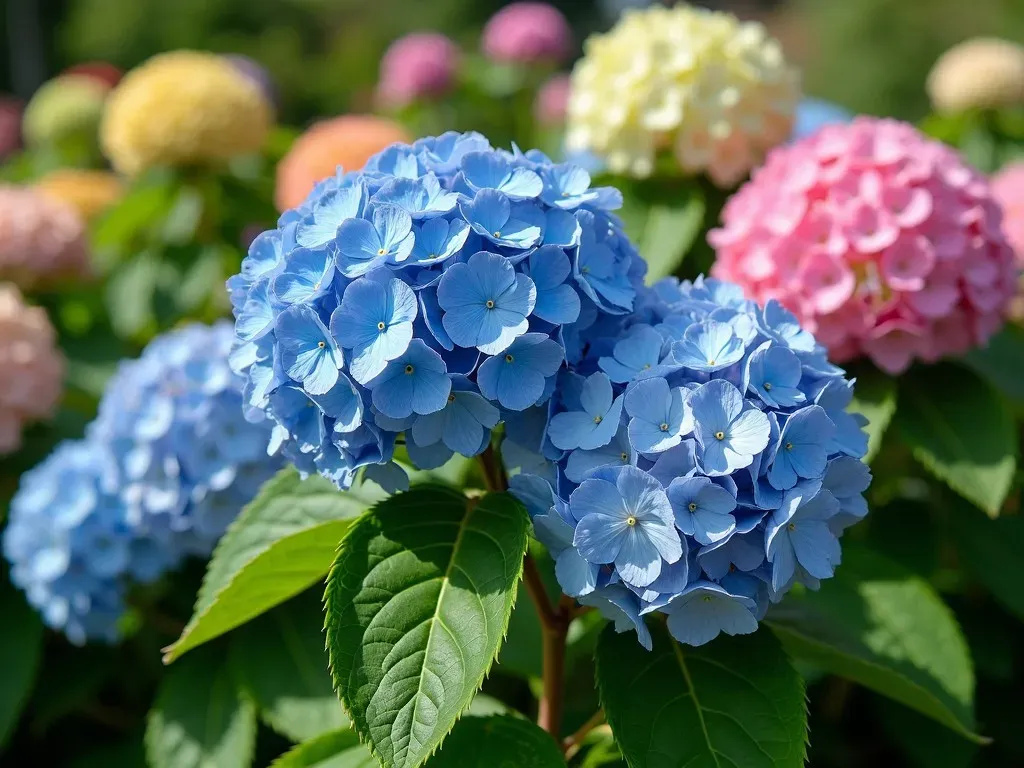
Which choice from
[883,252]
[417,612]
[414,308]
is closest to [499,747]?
[417,612]

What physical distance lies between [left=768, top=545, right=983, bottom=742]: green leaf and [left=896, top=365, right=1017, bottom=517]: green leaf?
0.61 feet

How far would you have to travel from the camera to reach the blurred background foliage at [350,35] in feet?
38.9

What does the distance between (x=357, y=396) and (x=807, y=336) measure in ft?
1.67

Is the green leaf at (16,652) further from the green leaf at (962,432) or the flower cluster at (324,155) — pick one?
the green leaf at (962,432)

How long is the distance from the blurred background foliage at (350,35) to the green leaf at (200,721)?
22.2ft

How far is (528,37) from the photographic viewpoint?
15.6 feet

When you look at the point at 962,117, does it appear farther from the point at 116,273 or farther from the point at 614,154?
the point at 116,273

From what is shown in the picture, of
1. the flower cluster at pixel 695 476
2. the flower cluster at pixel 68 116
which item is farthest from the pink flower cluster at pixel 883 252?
the flower cluster at pixel 68 116

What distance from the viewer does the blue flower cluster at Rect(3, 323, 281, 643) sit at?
1.70 metres

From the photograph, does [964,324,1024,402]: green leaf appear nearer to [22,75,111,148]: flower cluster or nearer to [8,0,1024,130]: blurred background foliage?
[22,75,111,148]: flower cluster

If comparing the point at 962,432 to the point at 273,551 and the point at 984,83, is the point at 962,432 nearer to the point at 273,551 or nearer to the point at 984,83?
the point at 273,551

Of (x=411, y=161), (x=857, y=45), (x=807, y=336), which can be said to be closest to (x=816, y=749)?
(x=807, y=336)

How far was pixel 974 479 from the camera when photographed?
1586 millimetres

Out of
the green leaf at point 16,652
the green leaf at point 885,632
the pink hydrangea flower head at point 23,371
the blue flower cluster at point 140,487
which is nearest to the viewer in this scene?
the green leaf at point 885,632
